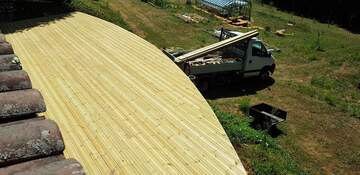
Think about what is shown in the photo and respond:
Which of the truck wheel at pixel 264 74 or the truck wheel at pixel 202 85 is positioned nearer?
the truck wheel at pixel 202 85

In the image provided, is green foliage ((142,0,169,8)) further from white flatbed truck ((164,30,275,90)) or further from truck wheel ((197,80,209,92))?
truck wheel ((197,80,209,92))

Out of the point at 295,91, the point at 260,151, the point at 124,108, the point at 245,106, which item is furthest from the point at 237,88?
the point at 124,108

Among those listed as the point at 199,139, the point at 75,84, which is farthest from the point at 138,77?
the point at 199,139

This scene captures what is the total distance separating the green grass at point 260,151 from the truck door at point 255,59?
658 centimetres

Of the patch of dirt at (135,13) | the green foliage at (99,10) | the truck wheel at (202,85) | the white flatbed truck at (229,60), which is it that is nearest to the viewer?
the white flatbed truck at (229,60)

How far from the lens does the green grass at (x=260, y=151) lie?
537 inches

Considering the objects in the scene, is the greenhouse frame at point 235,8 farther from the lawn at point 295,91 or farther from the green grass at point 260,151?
the green grass at point 260,151

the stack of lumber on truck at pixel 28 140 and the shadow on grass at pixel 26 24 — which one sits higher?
the stack of lumber on truck at pixel 28 140

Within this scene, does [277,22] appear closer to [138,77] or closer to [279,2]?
[279,2]

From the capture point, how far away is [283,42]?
33656 mm

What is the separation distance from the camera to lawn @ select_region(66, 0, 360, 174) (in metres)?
15.6

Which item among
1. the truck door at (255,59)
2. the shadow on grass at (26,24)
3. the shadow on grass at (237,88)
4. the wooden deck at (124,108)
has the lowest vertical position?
the shadow on grass at (237,88)

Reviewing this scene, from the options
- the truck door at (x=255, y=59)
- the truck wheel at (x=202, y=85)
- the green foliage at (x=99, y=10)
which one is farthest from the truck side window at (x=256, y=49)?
the green foliage at (x=99, y=10)

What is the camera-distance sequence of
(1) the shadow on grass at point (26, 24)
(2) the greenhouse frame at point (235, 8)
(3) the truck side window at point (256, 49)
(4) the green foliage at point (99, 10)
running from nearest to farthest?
(1) the shadow on grass at point (26, 24), (3) the truck side window at point (256, 49), (4) the green foliage at point (99, 10), (2) the greenhouse frame at point (235, 8)
